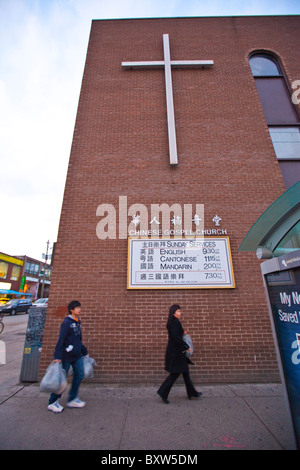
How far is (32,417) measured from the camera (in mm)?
2941

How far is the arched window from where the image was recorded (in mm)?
6125

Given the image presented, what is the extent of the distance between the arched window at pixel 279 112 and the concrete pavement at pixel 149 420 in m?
5.23

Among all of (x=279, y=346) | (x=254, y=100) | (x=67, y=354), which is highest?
(x=254, y=100)

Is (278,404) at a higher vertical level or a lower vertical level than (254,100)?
lower

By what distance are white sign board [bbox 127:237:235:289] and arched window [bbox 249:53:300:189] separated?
10.1 ft

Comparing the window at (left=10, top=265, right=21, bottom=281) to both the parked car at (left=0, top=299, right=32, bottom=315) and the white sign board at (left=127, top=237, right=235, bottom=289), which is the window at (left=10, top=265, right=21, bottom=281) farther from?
the white sign board at (left=127, top=237, right=235, bottom=289)

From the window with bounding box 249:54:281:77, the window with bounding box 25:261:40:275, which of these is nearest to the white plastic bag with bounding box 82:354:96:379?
the window with bounding box 249:54:281:77

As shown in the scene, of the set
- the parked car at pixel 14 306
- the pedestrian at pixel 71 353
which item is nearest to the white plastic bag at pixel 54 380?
the pedestrian at pixel 71 353

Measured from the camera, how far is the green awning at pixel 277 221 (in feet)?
8.99
